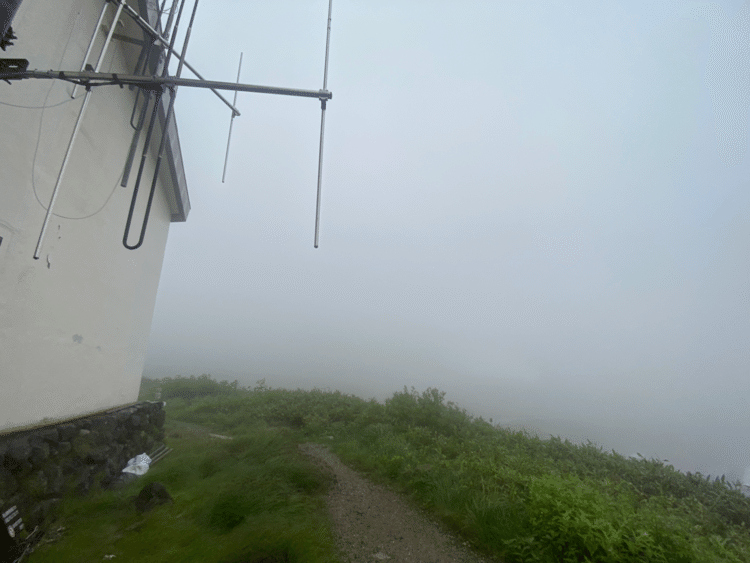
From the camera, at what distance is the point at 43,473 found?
4895 millimetres

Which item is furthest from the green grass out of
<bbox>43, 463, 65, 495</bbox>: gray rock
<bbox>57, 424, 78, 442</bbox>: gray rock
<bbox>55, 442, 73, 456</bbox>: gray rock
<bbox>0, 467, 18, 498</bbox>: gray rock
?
<bbox>57, 424, 78, 442</bbox>: gray rock

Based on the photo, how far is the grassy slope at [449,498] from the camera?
430 centimetres

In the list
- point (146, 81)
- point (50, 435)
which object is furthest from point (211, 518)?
point (146, 81)

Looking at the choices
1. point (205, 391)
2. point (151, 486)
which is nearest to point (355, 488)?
point (151, 486)

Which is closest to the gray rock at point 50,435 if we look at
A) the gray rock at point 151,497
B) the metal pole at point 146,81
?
the gray rock at point 151,497

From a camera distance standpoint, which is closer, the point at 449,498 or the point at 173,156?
the point at 449,498

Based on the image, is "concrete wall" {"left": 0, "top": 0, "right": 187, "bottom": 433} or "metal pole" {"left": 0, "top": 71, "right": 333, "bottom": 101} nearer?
"metal pole" {"left": 0, "top": 71, "right": 333, "bottom": 101}

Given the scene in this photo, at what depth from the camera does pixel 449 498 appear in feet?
20.6

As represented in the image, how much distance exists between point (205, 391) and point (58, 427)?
16504mm

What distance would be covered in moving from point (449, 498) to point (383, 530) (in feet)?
4.71

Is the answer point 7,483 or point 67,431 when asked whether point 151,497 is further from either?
point 7,483

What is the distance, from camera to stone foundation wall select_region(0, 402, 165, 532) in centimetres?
448

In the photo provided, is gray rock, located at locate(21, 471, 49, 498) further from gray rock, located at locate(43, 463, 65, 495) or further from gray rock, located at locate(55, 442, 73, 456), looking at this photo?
gray rock, located at locate(55, 442, 73, 456)

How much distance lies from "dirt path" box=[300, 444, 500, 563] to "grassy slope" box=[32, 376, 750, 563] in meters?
0.32
